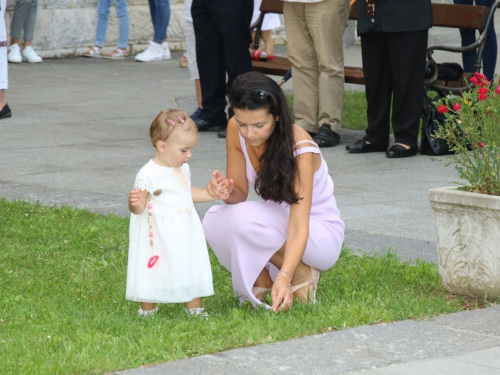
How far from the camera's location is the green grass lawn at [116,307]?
3.41m

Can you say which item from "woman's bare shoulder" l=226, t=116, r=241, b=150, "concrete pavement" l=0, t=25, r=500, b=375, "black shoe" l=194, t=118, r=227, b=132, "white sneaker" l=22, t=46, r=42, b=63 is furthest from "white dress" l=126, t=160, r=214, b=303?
"white sneaker" l=22, t=46, r=42, b=63

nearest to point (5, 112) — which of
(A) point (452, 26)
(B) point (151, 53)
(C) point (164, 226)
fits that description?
(A) point (452, 26)

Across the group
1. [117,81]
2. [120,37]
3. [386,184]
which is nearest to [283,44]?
[120,37]

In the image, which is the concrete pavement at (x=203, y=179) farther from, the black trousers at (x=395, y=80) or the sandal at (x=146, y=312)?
the sandal at (x=146, y=312)

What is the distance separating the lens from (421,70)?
7707mm

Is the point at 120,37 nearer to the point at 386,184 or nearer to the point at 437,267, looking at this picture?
the point at 386,184

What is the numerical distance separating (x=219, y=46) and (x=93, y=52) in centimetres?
647

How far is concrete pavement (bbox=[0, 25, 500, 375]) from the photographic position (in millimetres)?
3334

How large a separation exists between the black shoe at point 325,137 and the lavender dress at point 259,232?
396cm

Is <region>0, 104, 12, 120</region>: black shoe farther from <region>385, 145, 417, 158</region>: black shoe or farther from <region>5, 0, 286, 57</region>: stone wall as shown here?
<region>5, 0, 286, 57</region>: stone wall

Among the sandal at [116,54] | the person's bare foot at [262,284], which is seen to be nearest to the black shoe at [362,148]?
the person's bare foot at [262,284]

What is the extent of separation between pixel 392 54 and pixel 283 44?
963 cm

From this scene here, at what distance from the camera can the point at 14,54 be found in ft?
45.1

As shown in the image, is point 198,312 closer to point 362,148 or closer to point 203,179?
point 203,179
